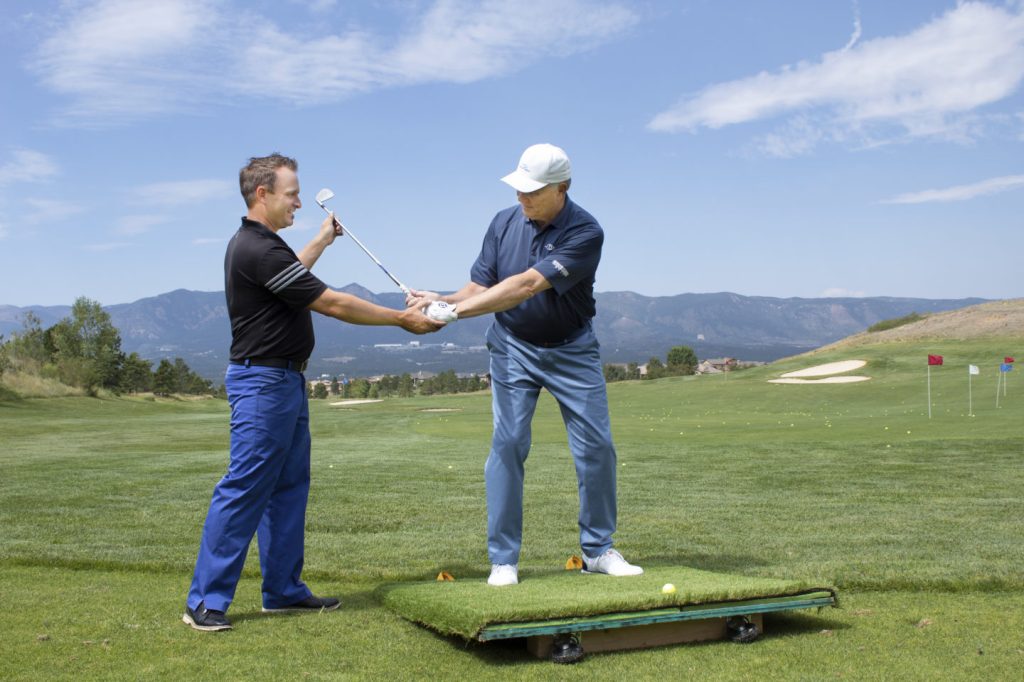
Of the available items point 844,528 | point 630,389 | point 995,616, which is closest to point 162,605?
point 995,616

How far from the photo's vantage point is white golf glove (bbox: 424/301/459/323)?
568 cm

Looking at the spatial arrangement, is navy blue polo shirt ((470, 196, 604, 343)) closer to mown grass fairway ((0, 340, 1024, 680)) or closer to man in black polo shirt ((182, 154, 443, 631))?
man in black polo shirt ((182, 154, 443, 631))

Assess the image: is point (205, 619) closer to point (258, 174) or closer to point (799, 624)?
point (258, 174)

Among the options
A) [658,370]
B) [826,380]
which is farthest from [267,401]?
[658,370]

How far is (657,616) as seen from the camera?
15.1ft

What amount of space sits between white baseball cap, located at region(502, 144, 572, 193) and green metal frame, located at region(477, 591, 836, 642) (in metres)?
2.40

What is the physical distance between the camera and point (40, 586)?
597 cm

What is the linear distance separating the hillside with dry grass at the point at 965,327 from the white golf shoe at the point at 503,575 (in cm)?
5317

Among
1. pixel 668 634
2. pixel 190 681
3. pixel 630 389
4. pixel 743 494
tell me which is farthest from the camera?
pixel 630 389

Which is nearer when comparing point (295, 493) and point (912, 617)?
point (912, 617)

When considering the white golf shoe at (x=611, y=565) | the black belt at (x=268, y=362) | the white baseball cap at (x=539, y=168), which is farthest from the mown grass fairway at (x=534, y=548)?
the white baseball cap at (x=539, y=168)

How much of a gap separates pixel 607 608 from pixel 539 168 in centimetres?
244

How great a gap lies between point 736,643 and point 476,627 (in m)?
1.36

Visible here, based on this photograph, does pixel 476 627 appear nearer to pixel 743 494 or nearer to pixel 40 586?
pixel 40 586
